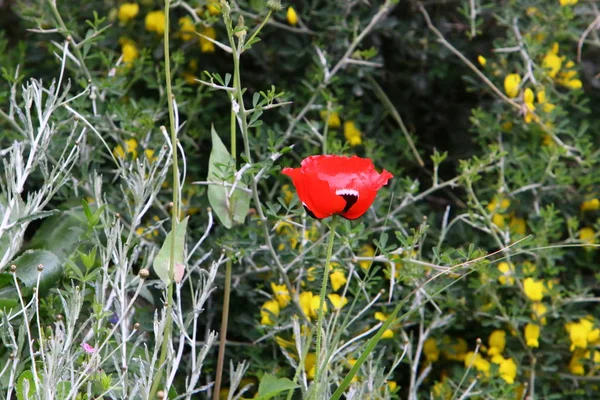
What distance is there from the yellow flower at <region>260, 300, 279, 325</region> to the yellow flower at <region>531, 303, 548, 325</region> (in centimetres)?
57

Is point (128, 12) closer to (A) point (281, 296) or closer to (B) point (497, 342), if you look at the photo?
(A) point (281, 296)

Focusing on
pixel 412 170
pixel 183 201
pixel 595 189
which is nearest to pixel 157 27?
pixel 183 201

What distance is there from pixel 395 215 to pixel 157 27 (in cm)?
80

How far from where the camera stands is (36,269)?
1.46 m

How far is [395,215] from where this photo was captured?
6.09 ft

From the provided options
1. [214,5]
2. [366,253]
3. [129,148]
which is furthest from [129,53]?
[214,5]

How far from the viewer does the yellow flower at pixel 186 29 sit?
83.4 inches

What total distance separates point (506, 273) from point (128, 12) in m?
1.16

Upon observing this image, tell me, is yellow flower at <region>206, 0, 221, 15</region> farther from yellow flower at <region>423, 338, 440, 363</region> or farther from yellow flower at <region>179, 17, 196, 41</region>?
yellow flower at <region>423, 338, 440, 363</region>

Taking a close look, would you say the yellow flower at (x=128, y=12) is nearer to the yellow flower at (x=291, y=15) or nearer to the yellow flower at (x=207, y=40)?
the yellow flower at (x=207, y=40)

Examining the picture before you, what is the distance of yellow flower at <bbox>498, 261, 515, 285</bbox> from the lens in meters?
1.79

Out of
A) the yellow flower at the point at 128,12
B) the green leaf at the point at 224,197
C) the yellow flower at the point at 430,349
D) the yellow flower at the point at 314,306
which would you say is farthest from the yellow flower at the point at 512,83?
the yellow flower at the point at 128,12

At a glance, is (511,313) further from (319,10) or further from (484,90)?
(319,10)

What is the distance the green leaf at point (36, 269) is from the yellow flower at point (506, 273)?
3.00 feet
